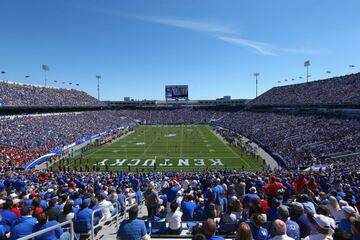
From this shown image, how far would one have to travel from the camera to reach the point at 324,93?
6256cm

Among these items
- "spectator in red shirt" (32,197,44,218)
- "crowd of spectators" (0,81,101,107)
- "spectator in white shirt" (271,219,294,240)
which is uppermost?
"crowd of spectators" (0,81,101,107)

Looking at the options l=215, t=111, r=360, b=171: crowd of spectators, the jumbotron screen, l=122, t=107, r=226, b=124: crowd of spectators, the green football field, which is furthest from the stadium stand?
the jumbotron screen

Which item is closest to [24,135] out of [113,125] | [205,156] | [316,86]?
[205,156]

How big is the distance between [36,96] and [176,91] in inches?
1583

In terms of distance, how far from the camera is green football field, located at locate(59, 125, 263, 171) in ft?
116

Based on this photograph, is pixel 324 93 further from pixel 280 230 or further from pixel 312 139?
pixel 280 230

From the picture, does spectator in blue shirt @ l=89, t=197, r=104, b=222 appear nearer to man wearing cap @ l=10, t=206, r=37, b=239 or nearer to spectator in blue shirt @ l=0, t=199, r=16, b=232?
spectator in blue shirt @ l=0, t=199, r=16, b=232

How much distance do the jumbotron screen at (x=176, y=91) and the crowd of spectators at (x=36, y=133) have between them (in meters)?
28.5

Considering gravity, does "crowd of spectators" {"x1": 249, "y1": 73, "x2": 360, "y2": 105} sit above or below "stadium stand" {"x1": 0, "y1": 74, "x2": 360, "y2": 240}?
above

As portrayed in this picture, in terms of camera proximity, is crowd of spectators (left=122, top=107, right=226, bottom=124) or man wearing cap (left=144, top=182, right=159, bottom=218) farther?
crowd of spectators (left=122, top=107, right=226, bottom=124)

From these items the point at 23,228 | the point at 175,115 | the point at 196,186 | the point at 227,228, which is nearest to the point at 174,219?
the point at 227,228

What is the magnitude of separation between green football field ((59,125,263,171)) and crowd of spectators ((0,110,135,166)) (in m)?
5.84

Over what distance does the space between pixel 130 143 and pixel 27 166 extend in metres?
21.2

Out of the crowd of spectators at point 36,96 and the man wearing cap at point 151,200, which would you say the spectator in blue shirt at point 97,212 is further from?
the crowd of spectators at point 36,96
